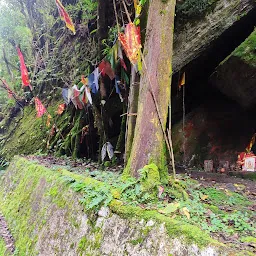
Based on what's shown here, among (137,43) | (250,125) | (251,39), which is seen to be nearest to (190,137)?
(250,125)

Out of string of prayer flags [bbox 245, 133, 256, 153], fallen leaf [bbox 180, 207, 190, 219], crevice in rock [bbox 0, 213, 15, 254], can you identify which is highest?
string of prayer flags [bbox 245, 133, 256, 153]

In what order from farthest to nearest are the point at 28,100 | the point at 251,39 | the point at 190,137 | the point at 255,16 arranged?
the point at 28,100, the point at 190,137, the point at 255,16, the point at 251,39

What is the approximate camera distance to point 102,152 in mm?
6914

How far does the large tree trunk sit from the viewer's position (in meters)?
3.69

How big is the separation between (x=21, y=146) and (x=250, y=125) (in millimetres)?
9844

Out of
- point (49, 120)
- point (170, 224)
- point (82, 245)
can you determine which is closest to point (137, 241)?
point (170, 224)

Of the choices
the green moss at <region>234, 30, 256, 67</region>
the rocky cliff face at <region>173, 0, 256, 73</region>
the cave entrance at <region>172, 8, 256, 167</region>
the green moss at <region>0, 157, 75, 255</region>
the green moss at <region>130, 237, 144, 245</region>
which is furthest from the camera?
the cave entrance at <region>172, 8, 256, 167</region>

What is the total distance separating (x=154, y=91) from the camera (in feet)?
12.7

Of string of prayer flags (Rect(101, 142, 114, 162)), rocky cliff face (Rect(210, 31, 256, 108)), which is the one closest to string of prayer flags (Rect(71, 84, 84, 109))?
string of prayer flags (Rect(101, 142, 114, 162))

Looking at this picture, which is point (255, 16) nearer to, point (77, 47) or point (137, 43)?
point (137, 43)

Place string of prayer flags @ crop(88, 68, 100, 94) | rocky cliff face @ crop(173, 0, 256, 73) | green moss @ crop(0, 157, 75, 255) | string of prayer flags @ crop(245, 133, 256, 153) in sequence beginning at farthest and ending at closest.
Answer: string of prayer flags @ crop(245, 133, 256, 153) < string of prayer flags @ crop(88, 68, 100, 94) < rocky cliff face @ crop(173, 0, 256, 73) < green moss @ crop(0, 157, 75, 255)

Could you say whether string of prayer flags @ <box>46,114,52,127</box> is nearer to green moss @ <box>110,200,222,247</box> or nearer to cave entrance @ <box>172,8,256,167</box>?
cave entrance @ <box>172,8,256,167</box>

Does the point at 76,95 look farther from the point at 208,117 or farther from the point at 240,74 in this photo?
the point at 240,74

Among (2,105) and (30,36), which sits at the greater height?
(30,36)
